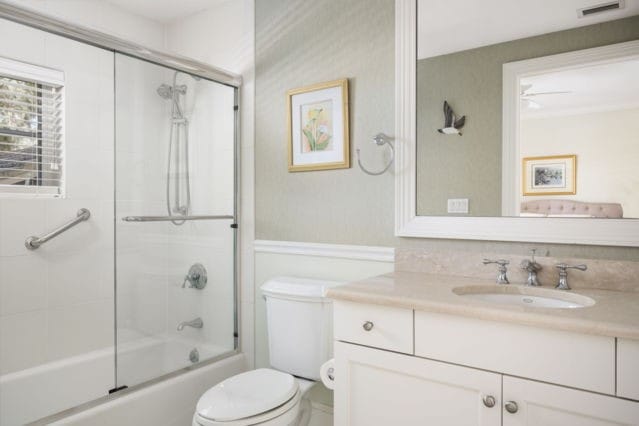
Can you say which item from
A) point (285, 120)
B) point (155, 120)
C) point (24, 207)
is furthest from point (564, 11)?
point (24, 207)

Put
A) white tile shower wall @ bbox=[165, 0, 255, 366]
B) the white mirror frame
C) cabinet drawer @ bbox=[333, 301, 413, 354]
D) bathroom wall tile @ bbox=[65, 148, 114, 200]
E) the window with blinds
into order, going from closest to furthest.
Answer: cabinet drawer @ bbox=[333, 301, 413, 354]
the white mirror frame
the window with blinds
bathroom wall tile @ bbox=[65, 148, 114, 200]
white tile shower wall @ bbox=[165, 0, 255, 366]

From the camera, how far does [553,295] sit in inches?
56.2

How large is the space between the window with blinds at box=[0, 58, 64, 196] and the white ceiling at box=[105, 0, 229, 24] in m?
0.65

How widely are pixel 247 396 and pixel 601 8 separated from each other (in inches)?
73.8

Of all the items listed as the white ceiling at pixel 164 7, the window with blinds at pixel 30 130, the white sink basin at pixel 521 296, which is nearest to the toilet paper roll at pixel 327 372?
the white sink basin at pixel 521 296

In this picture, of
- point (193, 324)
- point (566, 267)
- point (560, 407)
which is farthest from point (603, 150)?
point (193, 324)

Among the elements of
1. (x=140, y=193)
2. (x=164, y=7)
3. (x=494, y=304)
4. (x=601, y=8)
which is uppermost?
(x=164, y=7)

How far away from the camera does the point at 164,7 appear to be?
258 centimetres

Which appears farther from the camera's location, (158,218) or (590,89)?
(158,218)

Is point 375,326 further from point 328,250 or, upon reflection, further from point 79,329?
point 79,329

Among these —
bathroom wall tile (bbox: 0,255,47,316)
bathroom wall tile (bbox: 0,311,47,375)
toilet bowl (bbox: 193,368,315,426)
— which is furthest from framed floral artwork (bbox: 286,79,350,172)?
bathroom wall tile (bbox: 0,311,47,375)

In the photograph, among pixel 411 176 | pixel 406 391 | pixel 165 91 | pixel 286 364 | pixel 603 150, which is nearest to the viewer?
pixel 406 391

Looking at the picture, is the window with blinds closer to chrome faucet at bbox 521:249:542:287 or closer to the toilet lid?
the toilet lid

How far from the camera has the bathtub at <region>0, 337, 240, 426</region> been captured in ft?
6.22
